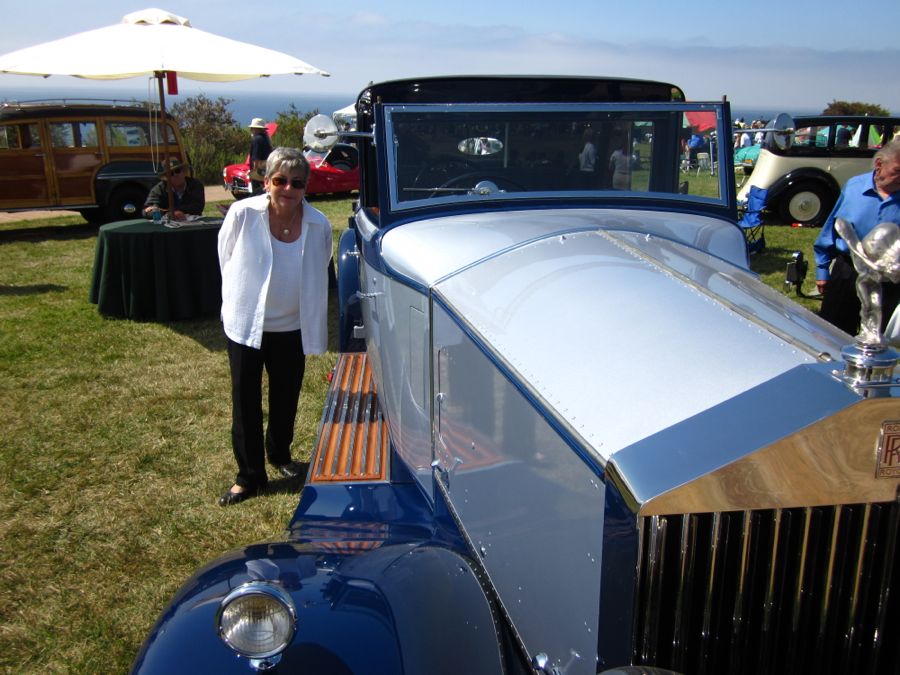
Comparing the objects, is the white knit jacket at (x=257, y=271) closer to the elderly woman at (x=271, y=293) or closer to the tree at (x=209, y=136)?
the elderly woman at (x=271, y=293)

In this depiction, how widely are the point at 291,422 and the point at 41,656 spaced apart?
4.80ft

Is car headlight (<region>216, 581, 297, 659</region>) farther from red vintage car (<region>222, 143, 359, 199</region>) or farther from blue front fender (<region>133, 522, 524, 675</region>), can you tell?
red vintage car (<region>222, 143, 359, 199</region>)

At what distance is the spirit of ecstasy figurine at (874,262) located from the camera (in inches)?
52.7

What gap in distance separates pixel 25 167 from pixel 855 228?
11390mm

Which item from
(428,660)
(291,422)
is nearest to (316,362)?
(291,422)

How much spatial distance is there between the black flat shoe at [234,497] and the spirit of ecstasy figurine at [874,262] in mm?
3043

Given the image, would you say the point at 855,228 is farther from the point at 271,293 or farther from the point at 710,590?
the point at 710,590

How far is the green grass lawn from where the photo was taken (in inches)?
115

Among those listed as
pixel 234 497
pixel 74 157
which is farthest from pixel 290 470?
pixel 74 157

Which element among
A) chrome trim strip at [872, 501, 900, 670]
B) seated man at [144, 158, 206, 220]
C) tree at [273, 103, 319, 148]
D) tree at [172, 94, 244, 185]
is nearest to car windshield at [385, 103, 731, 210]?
chrome trim strip at [872, 501, 900, 670]

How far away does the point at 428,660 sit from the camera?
1.63 metres

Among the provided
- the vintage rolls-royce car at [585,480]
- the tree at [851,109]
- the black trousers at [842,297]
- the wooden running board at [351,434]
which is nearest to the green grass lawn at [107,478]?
the wooden running board at [351,434]

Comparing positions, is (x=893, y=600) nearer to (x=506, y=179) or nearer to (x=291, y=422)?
(x=506, y=179)

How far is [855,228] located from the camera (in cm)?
377
